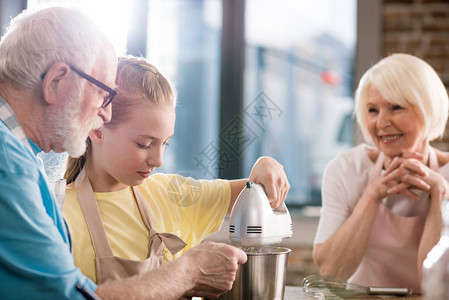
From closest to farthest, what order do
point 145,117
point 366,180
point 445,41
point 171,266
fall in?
point 171,266
point 145,117
point 366,180
point 445,41

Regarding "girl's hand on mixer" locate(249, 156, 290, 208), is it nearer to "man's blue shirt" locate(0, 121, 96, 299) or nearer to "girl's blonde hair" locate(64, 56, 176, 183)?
"girl's blonde hair" locate(64, 56, 176, 183)

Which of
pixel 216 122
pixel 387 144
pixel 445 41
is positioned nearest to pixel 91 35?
pixel 387 144

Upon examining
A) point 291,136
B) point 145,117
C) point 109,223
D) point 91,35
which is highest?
point 91,35

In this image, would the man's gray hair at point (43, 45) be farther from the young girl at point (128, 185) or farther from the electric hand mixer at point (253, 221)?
the electric hand mixer at point (253, 221)

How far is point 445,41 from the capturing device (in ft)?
10.8

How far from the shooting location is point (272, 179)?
1.29m

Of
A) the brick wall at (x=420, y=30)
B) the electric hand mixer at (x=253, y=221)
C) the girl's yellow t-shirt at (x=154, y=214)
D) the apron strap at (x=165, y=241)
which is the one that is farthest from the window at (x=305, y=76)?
the electric hand mixer at (x=253, y=221)

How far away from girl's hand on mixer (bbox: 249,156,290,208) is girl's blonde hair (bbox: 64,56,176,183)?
295mm

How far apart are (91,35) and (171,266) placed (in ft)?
1.69

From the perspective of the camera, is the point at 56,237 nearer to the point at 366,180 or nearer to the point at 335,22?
the point at 366,180

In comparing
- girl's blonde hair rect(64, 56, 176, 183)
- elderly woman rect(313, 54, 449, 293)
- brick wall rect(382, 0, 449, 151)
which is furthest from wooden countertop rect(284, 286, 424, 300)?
brick wall rect(382, 0, 449, 151)

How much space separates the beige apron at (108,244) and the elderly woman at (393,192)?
0.80 meters

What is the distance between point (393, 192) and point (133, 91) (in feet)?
3.34

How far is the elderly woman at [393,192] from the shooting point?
6.11 feet
